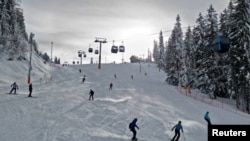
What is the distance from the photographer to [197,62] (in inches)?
2174

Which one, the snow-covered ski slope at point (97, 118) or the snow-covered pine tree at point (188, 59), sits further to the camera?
the snow-covered pine tree at point (188, 59)

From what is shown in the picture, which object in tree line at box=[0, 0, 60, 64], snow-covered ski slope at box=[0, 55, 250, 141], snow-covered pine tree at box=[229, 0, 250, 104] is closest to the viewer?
snow-covered ski slope at box=[0, 55, 250, 141]

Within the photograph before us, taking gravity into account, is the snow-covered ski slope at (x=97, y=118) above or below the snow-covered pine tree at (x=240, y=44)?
below

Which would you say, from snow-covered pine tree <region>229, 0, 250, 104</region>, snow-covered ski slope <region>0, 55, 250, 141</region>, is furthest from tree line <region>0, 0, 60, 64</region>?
snow-covered pine tree <region>229, 0, 250, 104</region>

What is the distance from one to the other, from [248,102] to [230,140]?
3407 centimetres

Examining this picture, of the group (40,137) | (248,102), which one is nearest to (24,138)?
(40,137)

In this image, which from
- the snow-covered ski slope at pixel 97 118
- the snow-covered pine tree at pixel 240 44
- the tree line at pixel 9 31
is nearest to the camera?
the snow-covered ski slope at pixel 97 118

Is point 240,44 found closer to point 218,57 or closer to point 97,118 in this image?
point 218,57

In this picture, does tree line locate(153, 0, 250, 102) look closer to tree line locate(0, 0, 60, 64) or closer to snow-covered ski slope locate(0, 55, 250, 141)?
snow-covered ski slope locate(0, 55, 250, 141)

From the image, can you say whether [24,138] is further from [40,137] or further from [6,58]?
[6,58]

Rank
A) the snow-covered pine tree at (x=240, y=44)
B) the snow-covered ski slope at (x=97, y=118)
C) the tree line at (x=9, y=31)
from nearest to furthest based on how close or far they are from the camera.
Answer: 1. the snow-covered ski slope at (x=97, y=118)
2. the snow-covered pine tree at (x=240, y=44)
3. the tree line at (x=9, y=31)

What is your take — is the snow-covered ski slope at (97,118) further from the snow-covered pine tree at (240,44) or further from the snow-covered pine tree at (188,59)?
the snow-covered pine tree at (188,59)

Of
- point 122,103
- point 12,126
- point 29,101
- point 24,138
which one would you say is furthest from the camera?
point 122,103

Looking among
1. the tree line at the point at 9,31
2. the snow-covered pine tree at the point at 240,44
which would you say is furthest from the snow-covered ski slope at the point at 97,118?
the tree line at the point at 9,31
